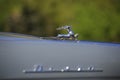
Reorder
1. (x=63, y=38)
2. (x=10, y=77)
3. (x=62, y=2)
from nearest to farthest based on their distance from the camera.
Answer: (x=10, y=77)
(x=63, y=38)
(x=62, y=2)

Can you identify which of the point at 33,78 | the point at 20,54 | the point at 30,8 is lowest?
the point at 33,78

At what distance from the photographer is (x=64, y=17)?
7039 mm

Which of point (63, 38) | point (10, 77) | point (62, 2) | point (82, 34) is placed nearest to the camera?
point (10, 77)

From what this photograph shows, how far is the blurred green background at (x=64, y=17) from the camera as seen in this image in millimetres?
6684

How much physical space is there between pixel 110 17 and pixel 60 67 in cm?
485

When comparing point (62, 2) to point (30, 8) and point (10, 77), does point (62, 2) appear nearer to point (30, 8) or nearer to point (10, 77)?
point (30, 8)

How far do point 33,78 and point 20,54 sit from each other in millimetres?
175

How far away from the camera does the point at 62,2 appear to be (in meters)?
7.22

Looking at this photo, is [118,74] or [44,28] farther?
[44,28]

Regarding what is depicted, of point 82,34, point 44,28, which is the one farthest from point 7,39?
point 44,28

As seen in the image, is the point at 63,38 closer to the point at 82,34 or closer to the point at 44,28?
the point at 82,34

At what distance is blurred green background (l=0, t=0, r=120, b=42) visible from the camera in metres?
6.68

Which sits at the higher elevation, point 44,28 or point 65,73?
point 44,28

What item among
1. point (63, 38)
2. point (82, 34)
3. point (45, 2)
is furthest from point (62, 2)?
point (63, 38)
